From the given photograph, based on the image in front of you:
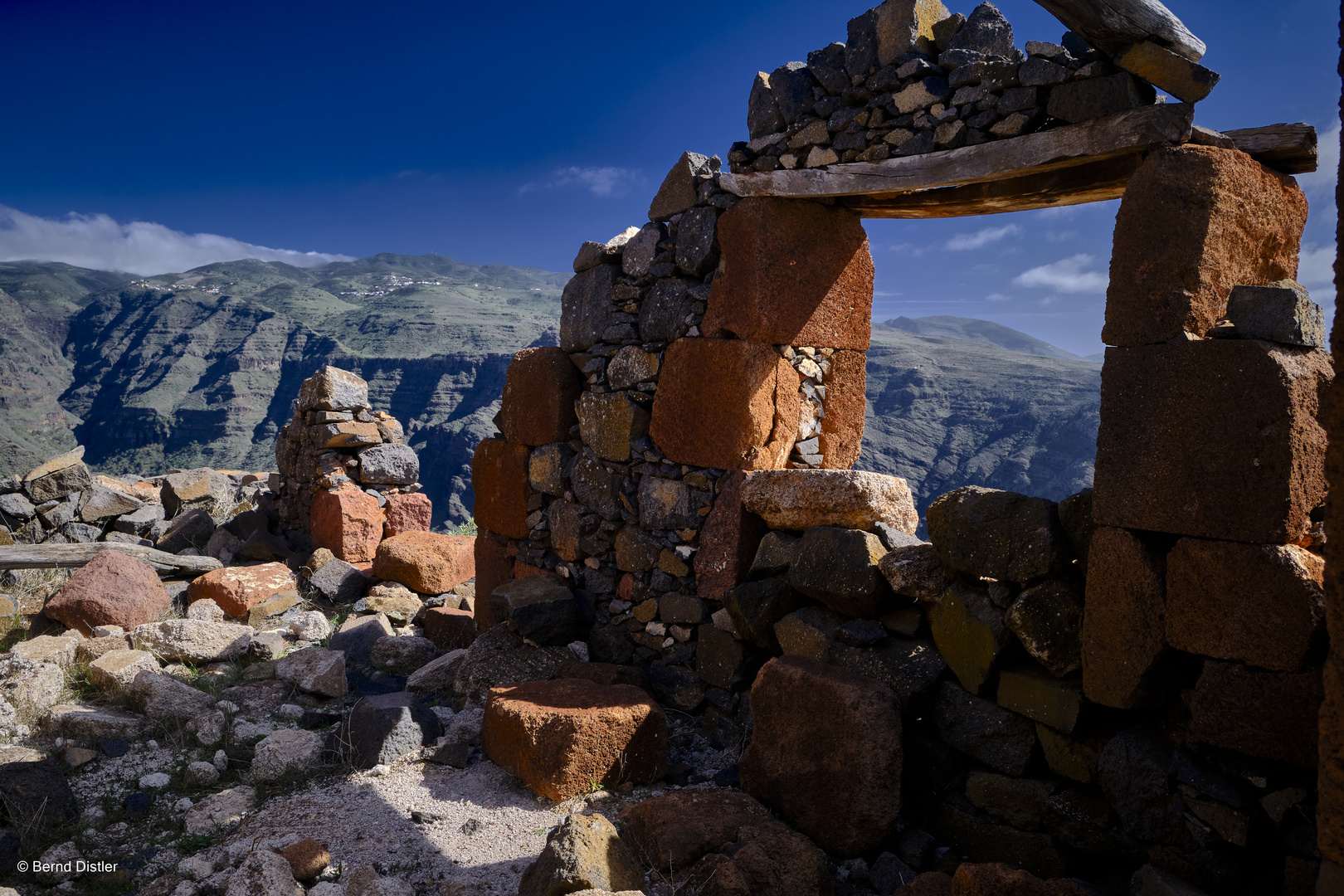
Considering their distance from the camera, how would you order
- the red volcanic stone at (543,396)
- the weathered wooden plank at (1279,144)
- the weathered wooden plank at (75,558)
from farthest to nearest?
1. the weathered wooden plank at (75,558)
2. the red volcanic stone at (543,396)
3. the weathered wooden plank at (1279,144)

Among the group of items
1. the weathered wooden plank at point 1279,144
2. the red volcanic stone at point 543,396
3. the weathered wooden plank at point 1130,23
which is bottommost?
the red volcanic stone at point 543,396

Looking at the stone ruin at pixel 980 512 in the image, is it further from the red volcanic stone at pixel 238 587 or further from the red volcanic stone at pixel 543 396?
the red volcanic stone at pixel 238 587

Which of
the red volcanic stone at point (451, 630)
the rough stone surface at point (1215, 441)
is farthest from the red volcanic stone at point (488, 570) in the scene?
the rough stone surface at point (1215, 441)

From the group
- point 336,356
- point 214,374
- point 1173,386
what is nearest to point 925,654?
point 1173,386

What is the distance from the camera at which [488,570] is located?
5.13 m

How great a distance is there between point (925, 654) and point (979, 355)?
55890mm

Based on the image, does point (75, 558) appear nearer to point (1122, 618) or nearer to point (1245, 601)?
point (1122, 618)

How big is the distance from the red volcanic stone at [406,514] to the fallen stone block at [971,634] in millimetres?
5766

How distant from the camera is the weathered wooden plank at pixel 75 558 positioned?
6.18 metres

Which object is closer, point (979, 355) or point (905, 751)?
point (905, 751)

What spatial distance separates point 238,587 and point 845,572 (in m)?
5.03

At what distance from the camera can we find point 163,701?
3.70 meters

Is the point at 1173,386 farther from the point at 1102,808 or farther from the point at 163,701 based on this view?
the point at 163,701

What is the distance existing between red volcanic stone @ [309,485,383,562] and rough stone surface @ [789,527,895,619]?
16.9 ft
